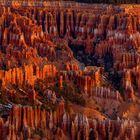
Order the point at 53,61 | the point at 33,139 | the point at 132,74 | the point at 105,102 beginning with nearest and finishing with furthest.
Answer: the point at 33,139, the point at 105,102, the point at 132,74, the point at 53,61

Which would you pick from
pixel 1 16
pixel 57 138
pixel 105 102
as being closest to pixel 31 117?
pixel 57 138

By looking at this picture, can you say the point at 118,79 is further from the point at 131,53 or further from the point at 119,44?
the point at 119,44

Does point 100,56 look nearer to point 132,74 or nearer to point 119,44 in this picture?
point 119,44

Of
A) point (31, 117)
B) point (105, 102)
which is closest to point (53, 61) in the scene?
point (105, 102)

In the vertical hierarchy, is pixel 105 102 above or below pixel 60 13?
below

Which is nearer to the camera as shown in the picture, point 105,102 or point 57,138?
point 57,138

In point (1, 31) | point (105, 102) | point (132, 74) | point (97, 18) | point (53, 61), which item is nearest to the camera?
point (105, 102)
